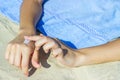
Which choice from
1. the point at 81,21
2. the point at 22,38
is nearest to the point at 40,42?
the point at 22,38

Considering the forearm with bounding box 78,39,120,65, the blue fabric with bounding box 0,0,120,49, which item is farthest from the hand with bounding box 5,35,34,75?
the blue fabric with bounding box 0,0,120,49

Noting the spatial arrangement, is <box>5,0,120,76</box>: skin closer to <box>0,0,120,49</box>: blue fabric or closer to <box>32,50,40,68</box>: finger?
<box>32,50,40,68</box>: finger

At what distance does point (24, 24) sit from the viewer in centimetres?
189

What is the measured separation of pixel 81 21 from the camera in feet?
6.84

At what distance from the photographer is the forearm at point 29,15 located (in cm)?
185

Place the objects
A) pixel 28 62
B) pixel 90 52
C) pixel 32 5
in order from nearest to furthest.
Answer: pixel 28 62 → pixel 90 52 → pixel 32 5

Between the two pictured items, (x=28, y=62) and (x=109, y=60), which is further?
(x=109, y=60)

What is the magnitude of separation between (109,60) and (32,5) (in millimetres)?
596

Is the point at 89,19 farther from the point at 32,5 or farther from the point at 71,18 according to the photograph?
the point at 32,5

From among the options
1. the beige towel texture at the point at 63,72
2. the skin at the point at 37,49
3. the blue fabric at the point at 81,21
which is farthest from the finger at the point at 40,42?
the blue fabric at the point at 81,21

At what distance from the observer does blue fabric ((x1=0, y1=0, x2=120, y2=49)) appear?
200 cm

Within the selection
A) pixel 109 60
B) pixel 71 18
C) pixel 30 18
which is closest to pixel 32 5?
pixel 30 18

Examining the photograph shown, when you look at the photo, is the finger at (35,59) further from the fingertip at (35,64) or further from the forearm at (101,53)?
the forearm at (101,53)

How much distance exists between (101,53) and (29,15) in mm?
497
